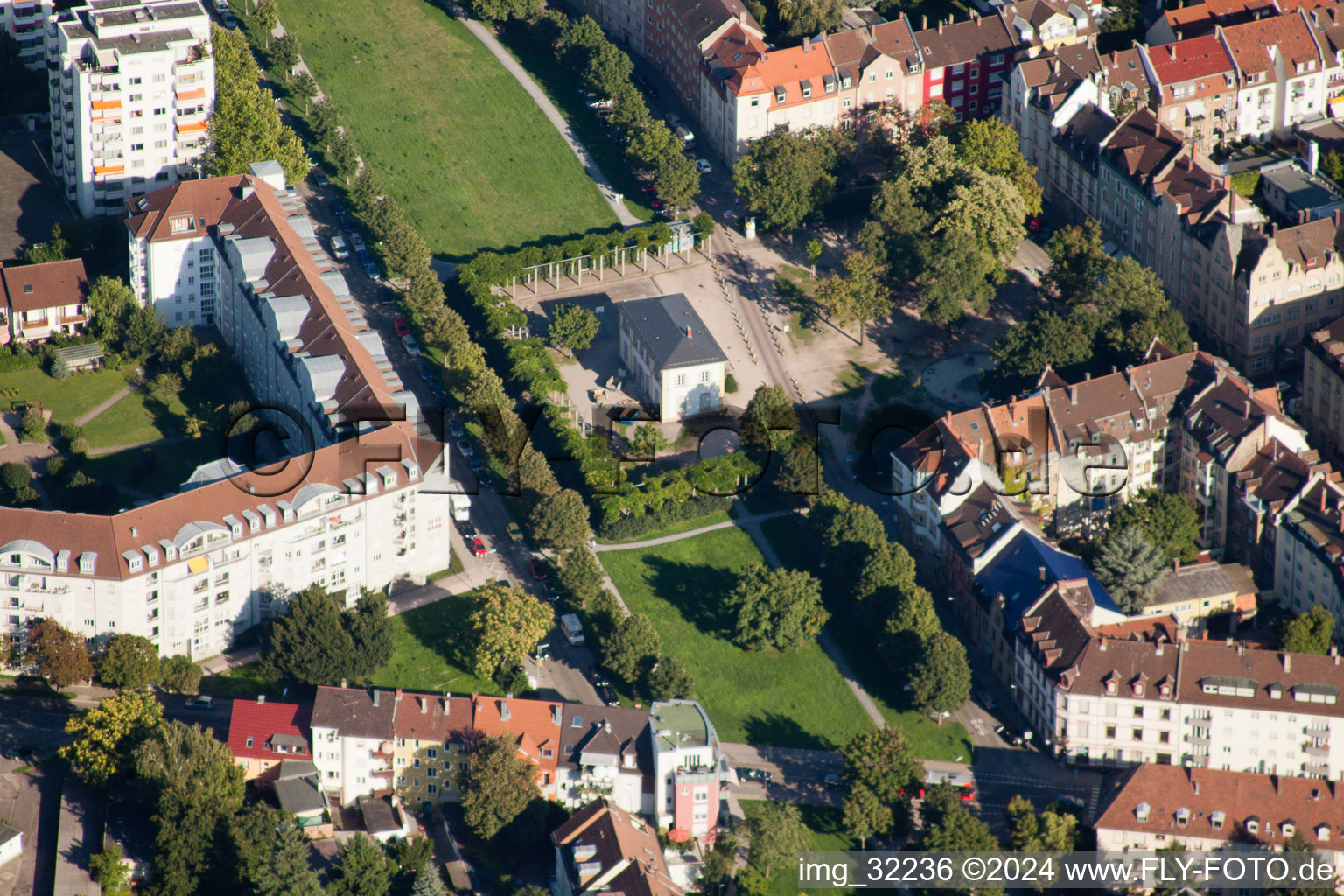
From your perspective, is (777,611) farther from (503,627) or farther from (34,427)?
(34,427)

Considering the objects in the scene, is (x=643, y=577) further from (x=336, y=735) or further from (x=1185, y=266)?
(x=1185, y=266)

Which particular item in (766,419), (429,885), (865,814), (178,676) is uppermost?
(766,419)

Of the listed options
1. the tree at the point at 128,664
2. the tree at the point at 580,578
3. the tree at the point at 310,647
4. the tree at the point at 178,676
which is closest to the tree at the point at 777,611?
the tree at the point at 580,578

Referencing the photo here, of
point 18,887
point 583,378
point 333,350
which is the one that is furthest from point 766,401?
point 18,887

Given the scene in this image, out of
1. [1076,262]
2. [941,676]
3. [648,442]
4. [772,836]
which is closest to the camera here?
[772,836]

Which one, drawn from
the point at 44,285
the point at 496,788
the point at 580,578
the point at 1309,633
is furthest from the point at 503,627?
the point at 1309,633

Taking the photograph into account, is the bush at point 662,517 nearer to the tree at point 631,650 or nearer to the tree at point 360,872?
the tree at point 631,650

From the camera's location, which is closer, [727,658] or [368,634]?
[368,634]
